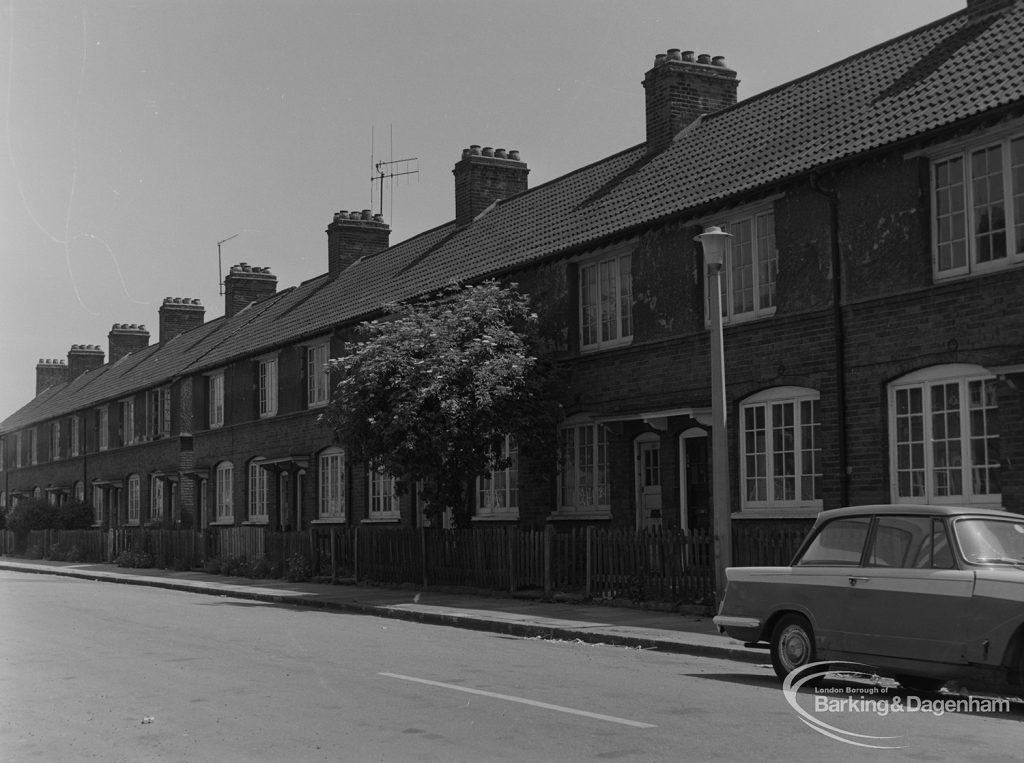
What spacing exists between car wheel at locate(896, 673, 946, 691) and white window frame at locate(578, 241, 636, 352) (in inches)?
463

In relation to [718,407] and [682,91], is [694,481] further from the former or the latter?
[682,91]

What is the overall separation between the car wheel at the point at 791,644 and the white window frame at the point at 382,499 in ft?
61.4

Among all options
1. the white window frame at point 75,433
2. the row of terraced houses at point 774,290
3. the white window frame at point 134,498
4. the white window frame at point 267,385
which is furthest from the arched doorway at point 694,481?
the white window frame at point 75,433

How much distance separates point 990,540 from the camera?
1016 centimetres


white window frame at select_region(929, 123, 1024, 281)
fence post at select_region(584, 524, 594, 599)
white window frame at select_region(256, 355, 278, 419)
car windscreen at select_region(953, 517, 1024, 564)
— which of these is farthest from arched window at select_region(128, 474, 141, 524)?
car windscreen at select_region(953, 517, 1024, 564)

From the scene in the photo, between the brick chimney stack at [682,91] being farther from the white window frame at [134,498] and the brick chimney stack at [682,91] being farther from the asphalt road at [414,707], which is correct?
the white window frame at [134,498]

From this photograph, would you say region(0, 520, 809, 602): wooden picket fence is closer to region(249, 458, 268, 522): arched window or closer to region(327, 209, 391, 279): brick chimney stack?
region(249, 458, 268, 522): arched window

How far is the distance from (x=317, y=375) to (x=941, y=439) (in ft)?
68.8

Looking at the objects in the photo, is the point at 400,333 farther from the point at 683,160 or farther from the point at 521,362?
the point at 683,160

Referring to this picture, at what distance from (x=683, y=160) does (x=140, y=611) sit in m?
12.5

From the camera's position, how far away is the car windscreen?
9.99 m

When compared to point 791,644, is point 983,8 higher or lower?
higher

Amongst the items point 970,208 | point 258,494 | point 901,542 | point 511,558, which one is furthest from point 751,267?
point 258,494

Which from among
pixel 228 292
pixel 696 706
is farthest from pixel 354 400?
pixel 228 292
